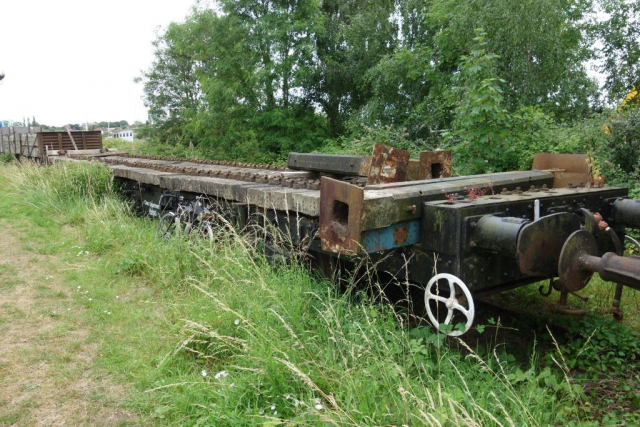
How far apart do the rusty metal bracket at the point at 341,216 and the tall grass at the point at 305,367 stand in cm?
36

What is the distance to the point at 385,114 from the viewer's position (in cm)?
1755

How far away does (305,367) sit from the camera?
2.84 metres

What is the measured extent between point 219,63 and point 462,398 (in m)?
19.4

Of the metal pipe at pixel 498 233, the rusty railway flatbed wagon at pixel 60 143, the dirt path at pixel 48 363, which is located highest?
the rusty railway flatbed wagon at pixel 60 143

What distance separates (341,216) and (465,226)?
0.78 m

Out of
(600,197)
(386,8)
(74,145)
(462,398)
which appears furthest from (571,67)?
(74,145)

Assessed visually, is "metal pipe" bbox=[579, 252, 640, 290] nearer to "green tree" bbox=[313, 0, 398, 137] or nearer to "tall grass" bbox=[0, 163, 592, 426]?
"tall grass" bbox=[0, 163, 592, 426]

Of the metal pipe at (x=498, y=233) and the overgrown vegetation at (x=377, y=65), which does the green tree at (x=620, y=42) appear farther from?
the metal pipe at (x=498, y=233)

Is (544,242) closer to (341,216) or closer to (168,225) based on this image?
(341,216)

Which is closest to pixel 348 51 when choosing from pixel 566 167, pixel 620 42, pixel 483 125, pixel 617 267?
pixel 620 42

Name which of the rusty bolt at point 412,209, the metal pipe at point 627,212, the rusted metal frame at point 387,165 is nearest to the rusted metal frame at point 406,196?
the rusty bolt at point 412,209

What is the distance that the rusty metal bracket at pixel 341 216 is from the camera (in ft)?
9.53

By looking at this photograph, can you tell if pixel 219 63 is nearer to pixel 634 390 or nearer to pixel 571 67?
pixel 571 67

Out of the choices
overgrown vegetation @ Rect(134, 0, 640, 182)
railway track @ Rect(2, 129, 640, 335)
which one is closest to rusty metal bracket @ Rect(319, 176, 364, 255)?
railway track @ Rect(2, 129, 640, 335)
